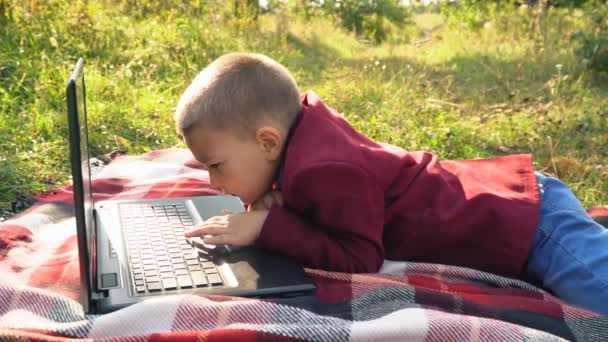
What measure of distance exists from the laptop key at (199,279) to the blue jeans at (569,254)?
3.72 feet

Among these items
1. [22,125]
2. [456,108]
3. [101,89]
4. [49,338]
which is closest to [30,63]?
[101,89]

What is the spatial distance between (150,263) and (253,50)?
4968mm

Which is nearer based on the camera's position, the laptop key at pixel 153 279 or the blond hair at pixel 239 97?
the laptop key at pixel 153 279

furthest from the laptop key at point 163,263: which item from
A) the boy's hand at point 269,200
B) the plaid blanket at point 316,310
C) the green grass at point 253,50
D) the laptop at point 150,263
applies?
the green grass at point 253,50

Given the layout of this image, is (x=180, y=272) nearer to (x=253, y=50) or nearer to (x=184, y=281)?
(x=184, y=281)

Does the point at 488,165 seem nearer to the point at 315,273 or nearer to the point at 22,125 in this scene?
the point at 315,273

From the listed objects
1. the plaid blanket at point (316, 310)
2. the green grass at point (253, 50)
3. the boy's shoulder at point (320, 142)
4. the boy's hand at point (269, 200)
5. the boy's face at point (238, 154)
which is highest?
the boy's shoulder at point (320, 142)

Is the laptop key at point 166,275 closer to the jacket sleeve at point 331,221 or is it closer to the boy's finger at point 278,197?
the jacket sleeve at point 331,221

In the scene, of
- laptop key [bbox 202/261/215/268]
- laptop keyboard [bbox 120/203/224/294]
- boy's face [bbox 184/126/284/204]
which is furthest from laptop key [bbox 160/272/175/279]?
boy's face [bbox 184/126/284/204]

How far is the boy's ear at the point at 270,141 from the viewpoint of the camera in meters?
2.04

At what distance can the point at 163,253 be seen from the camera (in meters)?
2.02

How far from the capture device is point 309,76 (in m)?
6.55

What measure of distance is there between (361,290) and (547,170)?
8.66 ft

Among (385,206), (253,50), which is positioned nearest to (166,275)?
(385,206)
